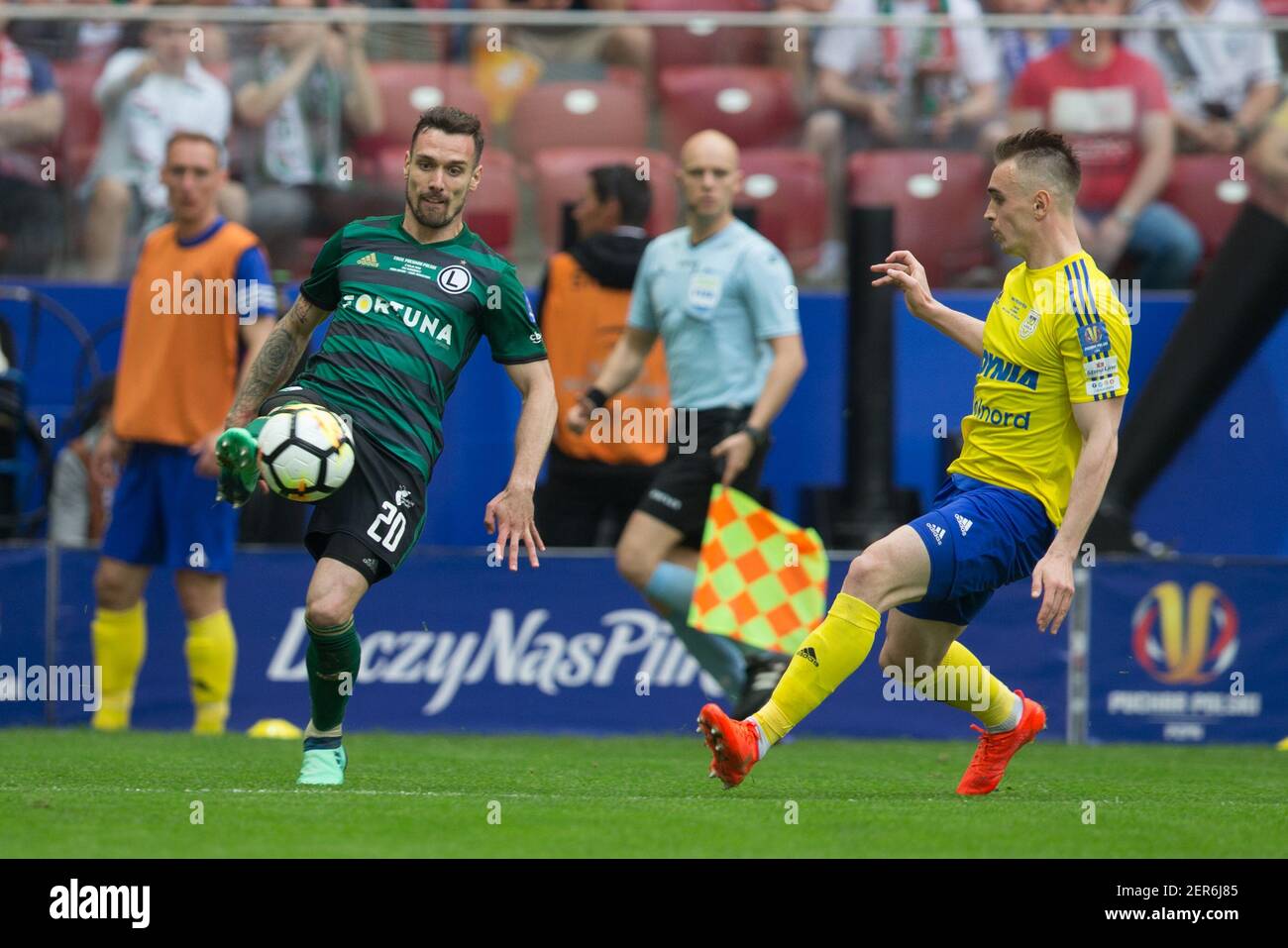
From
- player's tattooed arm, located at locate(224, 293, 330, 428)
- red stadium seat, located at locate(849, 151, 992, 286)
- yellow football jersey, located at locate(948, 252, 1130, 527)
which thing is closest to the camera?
yellow football jersey, located at locate(948, 252, 1130, 527)

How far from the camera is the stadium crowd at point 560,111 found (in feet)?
35.0

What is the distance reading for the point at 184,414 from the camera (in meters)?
9.07

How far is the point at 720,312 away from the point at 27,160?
3.99 m

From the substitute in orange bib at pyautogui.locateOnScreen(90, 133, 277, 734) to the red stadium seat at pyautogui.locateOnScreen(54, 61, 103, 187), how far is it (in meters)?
1.63

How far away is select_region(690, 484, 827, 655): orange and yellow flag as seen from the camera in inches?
357

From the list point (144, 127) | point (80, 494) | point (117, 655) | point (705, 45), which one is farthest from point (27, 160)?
point (705, 45)

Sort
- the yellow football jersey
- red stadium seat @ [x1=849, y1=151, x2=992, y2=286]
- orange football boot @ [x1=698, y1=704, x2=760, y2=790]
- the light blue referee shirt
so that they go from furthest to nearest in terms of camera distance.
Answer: red stadium seat @ [x1=849, y1=151, x2=992, y2=286]
the light blue referee shirt
the yellow football jersey
orange football boot @ [x1=698, y1=704, x2=760, y2=790]

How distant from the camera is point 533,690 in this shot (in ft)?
32.6

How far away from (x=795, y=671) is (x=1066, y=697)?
406 cm

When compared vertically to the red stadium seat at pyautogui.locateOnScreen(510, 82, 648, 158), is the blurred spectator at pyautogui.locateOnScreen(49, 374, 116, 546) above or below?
below

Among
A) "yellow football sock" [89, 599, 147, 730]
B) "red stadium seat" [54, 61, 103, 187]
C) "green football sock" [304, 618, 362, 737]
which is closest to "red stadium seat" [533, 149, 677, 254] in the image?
"red stadium seat" [54, 61, 103, 187]

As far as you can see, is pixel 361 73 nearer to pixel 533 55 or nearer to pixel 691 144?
pixel 533 55

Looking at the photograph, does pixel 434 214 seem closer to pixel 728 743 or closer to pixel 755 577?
pixel 728 743

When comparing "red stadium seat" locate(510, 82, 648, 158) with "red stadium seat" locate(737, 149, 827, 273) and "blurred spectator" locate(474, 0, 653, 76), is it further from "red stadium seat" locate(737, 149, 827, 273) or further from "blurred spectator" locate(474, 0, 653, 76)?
"red stadium seat" locate(737, 149, 827, 273)
